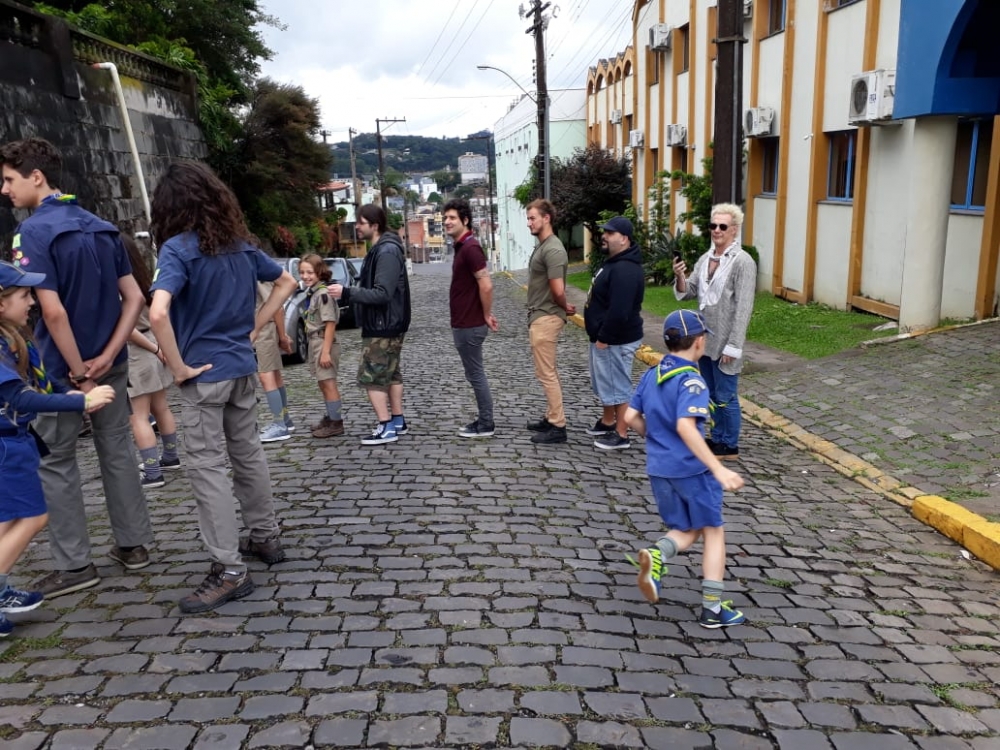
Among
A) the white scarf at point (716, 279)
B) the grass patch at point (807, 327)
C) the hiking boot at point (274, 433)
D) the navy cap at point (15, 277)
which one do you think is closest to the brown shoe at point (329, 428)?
the hiking boot at point (274, 433)

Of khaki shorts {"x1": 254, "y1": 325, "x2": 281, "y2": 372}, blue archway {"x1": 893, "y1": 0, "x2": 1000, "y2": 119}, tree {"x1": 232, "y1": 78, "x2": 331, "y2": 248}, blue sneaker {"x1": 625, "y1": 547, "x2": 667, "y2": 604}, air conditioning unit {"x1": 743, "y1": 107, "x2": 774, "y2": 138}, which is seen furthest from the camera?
tree {"x1": 232, "y1": 78, "x2": 331, "y2": 248}

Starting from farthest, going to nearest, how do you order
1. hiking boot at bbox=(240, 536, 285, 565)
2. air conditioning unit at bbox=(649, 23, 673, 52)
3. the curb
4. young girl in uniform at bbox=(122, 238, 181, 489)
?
air conditioning unit at bbox=(649, 23, 673, 52) < young girl in uniform at bbox=(122, 238, 181, 489) < the curb < hiking boot at bbox=(240, 536, 285, 565)

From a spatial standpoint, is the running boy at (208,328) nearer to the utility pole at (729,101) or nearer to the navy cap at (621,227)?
the navy cap at (621,227)

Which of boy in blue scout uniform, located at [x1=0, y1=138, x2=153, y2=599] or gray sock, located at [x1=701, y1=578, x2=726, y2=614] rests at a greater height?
boy in blue scout uniform, located at [x1=0, y1=138, x2=153, y2=599]

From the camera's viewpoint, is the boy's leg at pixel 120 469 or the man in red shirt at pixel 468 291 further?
the man in red shirt at pixel 468 291

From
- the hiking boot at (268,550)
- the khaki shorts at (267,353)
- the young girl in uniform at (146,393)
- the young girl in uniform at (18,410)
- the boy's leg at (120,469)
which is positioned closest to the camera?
the young girl in uniform at (18,410)

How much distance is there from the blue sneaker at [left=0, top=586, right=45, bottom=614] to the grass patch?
28.8ft

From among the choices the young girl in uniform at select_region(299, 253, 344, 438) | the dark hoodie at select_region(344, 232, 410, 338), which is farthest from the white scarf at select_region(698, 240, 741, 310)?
the young girl in uniform at select_region(299, 253, 344, 438)

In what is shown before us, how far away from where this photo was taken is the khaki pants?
6.77m

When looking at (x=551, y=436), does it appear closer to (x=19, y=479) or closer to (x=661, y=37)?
(x=19, y=479)

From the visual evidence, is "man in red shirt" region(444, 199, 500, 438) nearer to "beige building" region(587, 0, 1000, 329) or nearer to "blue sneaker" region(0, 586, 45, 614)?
"blue sneaker" region(0, 586, 45, 614)

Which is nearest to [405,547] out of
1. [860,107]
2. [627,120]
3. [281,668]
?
[281,668]

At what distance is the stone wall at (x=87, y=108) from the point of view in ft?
28.1

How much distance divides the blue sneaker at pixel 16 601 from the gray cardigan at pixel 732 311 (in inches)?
179
